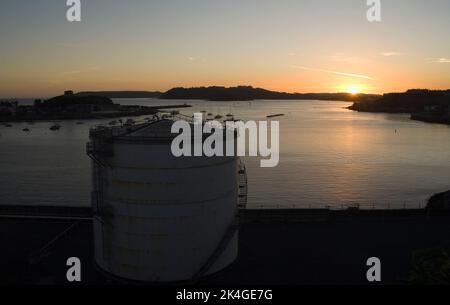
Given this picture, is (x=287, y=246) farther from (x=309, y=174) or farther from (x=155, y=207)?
(x=309, y=174)

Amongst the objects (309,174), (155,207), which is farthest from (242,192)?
(309,174)

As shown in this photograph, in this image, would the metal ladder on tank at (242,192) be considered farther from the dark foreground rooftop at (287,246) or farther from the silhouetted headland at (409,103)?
the silhouetted headland at (409,103)

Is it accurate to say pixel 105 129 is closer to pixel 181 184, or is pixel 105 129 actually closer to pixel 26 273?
pixel 181 184

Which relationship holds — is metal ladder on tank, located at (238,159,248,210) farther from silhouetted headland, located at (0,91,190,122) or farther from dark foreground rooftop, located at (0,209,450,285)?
silhouetted headland, located at (0,91,190,122)

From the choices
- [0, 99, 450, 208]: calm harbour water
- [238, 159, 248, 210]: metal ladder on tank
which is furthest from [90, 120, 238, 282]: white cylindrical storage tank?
[0, 99, 450, 208]: calm harbour water
